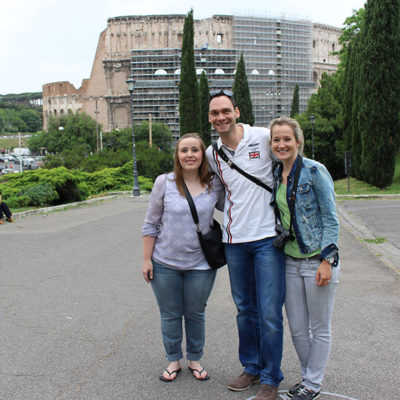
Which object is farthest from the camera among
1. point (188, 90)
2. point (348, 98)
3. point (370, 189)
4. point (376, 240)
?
point (188, 90)

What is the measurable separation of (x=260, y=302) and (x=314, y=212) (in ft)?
2.31

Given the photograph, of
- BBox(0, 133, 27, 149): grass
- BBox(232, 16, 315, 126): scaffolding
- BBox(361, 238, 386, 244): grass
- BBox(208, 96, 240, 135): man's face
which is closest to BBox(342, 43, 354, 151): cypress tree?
BBox(361, 238, 386, 244): grass

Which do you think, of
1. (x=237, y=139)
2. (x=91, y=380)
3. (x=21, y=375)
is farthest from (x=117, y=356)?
(x=237, y=139)

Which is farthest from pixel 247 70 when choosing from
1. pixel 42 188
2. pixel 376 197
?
pixel 42 188

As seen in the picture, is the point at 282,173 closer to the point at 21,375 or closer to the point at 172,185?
the point at 172,185

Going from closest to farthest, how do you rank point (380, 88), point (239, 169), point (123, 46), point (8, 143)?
point (239, 169) < point (380, 88) < point (123, 46) < point (8, 143)

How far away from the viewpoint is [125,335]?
4.50m

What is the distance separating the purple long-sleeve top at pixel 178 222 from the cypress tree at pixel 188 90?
4031 centimetres

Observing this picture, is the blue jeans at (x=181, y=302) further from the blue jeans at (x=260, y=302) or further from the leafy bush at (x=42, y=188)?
the leafy bush at (x=42, y=188)

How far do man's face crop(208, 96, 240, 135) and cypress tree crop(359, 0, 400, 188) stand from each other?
2134cm

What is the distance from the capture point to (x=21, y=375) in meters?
3.63

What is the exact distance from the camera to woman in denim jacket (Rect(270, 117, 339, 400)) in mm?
3086

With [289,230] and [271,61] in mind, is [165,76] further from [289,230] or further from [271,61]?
[289,230]

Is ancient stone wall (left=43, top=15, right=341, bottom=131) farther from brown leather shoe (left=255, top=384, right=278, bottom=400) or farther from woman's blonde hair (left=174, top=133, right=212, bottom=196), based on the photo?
brown leather shoe (left=255, top=384, right=278, bottom=400)
